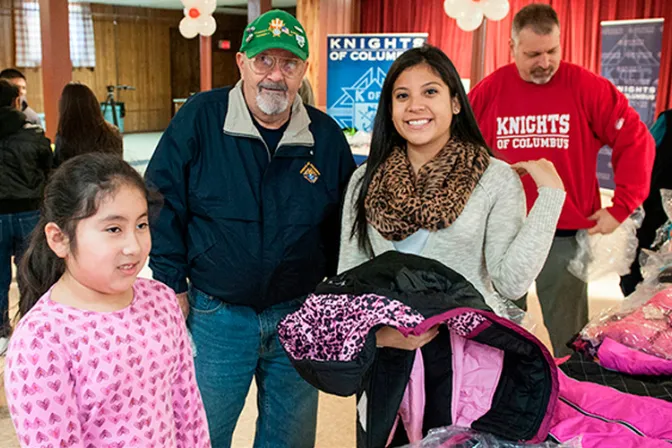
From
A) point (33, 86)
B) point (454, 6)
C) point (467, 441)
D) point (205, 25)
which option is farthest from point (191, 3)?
point (467, 441)

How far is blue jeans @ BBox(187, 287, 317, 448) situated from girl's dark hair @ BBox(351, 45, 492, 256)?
14.5 inches

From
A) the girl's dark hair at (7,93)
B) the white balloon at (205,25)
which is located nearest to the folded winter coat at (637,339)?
the girl's dark hair at (7,93)

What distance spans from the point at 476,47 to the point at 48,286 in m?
8.32

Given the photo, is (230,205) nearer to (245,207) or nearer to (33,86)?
(245,207)

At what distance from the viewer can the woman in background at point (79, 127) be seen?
13.3ft

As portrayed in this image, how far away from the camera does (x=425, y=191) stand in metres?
1.72

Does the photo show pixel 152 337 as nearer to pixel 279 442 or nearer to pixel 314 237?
pixel 314 237

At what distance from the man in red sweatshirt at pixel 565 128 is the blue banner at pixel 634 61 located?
480cm

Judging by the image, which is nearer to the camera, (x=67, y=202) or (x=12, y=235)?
(x=67, y=202)

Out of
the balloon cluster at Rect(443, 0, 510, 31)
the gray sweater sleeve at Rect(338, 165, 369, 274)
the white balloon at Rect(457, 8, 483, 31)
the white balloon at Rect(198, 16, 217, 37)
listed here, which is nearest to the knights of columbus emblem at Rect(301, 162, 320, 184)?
the gray sweater sleeve at Rect(338, 165, 369, 274)

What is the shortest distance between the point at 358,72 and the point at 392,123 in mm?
5215

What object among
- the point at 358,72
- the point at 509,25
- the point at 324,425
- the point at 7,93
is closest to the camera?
the point at 324,425

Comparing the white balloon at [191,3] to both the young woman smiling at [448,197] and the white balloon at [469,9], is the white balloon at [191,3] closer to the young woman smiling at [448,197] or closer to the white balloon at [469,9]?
the white balloon at [469,9]

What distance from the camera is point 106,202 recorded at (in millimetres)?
1360
